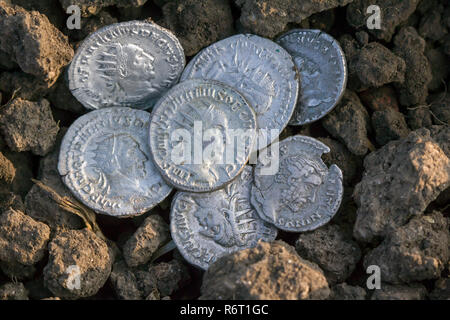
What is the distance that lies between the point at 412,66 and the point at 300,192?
142 cm

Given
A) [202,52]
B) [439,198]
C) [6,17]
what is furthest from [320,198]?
[6,17]

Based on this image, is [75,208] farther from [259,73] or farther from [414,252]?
[414,252]

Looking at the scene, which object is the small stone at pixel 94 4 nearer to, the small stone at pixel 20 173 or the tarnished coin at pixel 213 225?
the small stone at pixel 20 173

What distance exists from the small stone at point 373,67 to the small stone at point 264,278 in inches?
59.5

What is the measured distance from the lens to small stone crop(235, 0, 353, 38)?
3781 millimetres

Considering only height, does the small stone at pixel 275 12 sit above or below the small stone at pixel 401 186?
above

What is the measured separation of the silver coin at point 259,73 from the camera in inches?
151

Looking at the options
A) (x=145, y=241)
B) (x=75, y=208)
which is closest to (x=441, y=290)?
(x=145, y=241)

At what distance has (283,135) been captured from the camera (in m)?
3.99

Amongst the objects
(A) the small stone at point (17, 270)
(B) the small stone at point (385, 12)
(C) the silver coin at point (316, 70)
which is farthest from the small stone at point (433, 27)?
(A) the small stone at point (17, 270)

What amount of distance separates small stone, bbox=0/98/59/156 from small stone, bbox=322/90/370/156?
214 cm

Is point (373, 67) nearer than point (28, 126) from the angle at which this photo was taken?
No

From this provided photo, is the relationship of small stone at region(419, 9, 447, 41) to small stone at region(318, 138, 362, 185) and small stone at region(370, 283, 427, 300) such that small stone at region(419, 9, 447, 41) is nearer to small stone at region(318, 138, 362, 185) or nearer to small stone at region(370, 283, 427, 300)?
small stone at region(318, 138, 362, 185)
